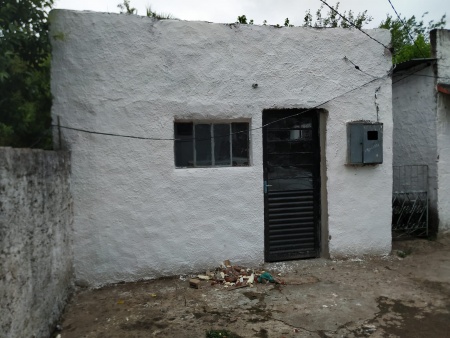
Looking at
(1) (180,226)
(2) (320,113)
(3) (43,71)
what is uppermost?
(3) (43,71)

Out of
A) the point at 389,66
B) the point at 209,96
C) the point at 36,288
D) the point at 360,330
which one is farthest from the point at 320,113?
the point at 36,288

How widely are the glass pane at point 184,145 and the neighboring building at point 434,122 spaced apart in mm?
4438

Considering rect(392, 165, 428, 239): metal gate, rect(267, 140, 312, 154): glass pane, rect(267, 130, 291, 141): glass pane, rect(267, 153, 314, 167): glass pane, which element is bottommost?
rect(392, 165, 428, 239): metal gate

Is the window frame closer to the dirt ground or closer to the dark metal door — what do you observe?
the dark metal door

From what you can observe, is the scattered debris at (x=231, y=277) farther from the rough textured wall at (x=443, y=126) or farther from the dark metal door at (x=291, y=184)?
the rough textured wall at (x=443, y=126)

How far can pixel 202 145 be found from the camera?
204 inches

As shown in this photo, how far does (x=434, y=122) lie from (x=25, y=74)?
674 cm

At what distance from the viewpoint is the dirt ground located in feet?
11.9

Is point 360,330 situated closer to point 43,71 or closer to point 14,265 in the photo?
point 14,265

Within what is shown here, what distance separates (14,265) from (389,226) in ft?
17.5

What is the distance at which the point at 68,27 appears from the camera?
15.1 ft

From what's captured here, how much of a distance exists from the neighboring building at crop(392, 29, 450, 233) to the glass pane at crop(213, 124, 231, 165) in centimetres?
391

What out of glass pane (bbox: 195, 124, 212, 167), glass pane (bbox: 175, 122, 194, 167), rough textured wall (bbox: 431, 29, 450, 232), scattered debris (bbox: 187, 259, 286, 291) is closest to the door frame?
scattered debris (bbox: 187, 259, 286, 291)

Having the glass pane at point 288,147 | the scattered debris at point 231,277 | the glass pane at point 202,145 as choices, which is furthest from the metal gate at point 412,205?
the glass pane at point 202,145
